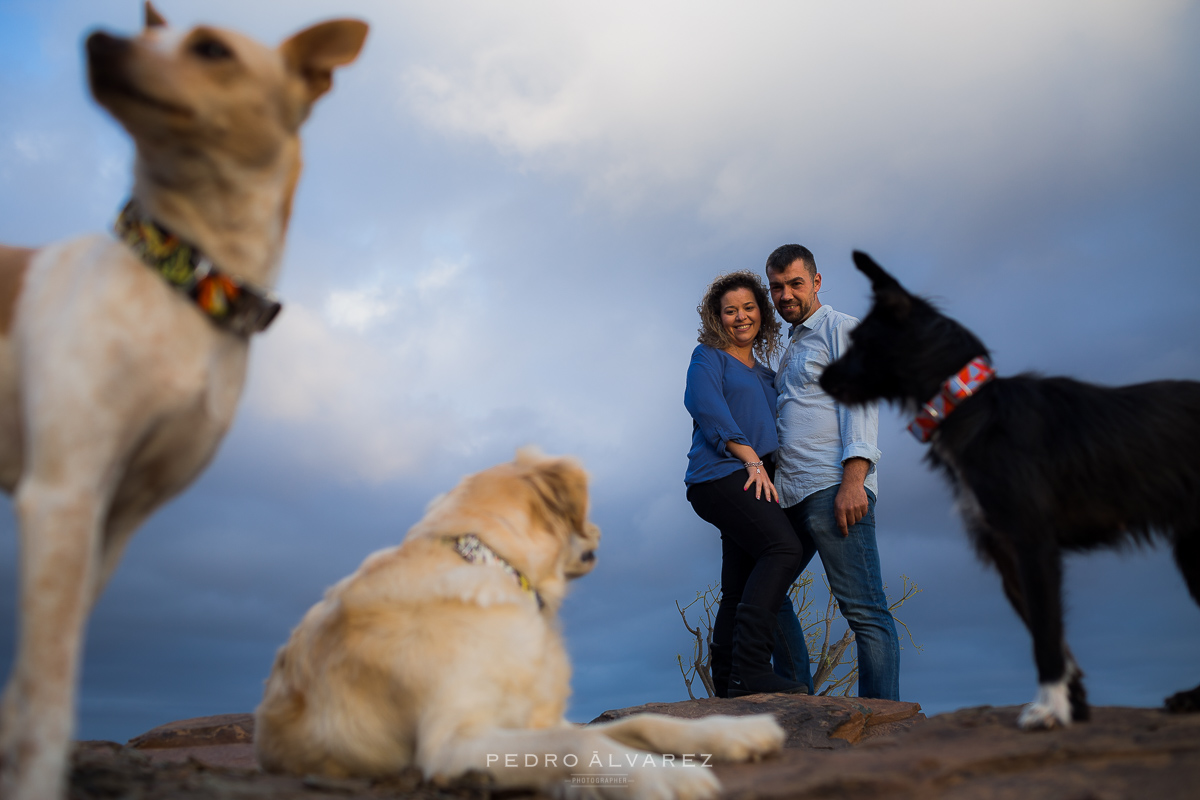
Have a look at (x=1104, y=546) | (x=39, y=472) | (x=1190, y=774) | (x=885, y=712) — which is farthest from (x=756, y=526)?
(x=39, y=472)

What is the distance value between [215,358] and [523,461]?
4.69 feet

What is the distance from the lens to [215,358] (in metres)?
2.00

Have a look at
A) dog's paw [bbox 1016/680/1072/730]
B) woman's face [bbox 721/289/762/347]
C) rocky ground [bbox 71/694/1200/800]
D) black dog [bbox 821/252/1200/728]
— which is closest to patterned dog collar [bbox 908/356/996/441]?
black dog [bbox 821/252/1200/728]

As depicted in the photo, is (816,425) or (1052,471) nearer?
(1052,471)

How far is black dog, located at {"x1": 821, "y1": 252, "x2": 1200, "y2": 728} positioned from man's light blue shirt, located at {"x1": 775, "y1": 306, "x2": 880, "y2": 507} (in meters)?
2.06

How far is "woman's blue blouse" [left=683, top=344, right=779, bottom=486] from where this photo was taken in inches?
216

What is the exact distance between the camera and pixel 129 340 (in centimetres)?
183

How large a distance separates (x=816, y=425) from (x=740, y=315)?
1.05 meters

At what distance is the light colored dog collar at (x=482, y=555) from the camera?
278 cm

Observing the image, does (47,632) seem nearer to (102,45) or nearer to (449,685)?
(449,685)

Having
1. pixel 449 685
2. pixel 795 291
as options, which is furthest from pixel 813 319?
pixel 449 685

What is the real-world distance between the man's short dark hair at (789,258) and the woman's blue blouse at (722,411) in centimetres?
81

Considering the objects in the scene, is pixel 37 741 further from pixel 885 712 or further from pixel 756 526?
pixel 885 712

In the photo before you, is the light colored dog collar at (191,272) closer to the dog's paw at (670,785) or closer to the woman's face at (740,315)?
the dog's paw at (670,785)
